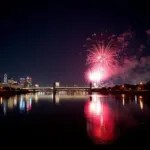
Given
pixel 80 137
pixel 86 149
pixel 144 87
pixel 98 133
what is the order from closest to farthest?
pixel 86 149 < pixel 80 137 < pixel 98 133 < pixel 144 87

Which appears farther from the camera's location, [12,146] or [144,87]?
[144,87]

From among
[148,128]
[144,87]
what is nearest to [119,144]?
[148,128]

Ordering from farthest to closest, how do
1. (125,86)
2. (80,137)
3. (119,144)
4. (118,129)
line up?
(125,86)
(118,129)
(80,137)
(119,144)

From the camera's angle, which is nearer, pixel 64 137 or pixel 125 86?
pixel 64 137

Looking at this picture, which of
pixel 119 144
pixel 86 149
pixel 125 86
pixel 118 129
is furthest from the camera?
pixel 125 86

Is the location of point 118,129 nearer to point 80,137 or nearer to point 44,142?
point 80,137

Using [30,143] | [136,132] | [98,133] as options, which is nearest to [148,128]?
[136,132]

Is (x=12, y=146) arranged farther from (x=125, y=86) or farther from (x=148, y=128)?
(x=125, y=86)

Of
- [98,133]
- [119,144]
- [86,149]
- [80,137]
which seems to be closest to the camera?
[86,149]
